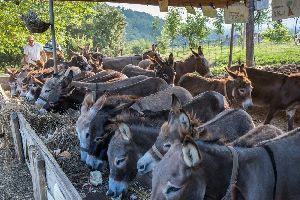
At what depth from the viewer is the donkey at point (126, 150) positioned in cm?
434

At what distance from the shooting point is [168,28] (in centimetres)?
3177

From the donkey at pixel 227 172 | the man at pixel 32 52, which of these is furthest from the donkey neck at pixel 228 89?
the man at pixel 32 52

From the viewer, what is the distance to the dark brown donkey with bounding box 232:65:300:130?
899 cm

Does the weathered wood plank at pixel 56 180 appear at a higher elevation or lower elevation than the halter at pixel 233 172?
lower

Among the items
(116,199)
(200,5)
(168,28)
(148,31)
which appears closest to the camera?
(116,199)

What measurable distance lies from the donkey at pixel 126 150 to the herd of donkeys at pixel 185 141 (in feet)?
0.04

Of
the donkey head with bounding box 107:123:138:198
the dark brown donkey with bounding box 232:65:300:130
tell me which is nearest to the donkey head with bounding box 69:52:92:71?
the dark brown donkey with bounding box 232:65:300:130

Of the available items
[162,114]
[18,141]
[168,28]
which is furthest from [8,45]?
[168,28]

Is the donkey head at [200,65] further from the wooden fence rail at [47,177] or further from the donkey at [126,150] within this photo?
the donkey at [126,150]

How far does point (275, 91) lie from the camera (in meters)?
9.17

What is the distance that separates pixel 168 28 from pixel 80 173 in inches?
1050

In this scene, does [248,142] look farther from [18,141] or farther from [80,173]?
[18,141]

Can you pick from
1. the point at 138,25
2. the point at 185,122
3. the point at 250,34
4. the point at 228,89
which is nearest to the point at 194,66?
the point at 250,34

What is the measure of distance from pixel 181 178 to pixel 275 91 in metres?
7.17
